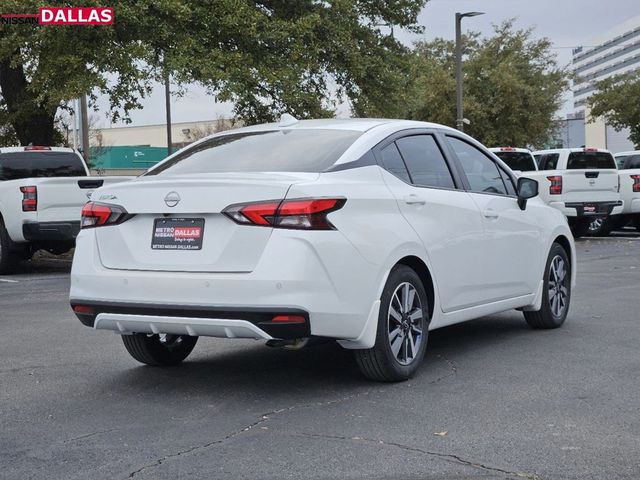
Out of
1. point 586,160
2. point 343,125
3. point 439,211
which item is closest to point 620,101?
point 586,160

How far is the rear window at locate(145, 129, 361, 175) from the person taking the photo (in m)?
6.05

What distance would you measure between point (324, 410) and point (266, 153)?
1721 mm

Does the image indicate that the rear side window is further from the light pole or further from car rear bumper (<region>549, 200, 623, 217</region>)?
the light pole

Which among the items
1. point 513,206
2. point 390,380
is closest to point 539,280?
point 513,206

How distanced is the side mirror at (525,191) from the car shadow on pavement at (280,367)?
3.53ft

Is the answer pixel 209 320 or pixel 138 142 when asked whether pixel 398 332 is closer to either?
pixel 209 320

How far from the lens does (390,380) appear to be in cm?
609

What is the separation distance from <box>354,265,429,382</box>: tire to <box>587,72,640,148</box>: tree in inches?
2034

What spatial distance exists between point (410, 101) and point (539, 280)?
1786cm

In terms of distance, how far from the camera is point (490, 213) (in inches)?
289

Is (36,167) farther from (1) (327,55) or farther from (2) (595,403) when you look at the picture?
(2) (595,403)

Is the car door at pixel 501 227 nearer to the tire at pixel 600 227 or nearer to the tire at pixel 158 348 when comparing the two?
the tire at pixel 158 348

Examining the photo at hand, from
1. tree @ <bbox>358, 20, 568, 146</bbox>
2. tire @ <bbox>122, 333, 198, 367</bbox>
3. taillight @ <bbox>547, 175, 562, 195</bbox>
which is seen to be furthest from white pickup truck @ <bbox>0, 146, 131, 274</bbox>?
tree @ <bbox>358, 20, 568, 146</bbox>

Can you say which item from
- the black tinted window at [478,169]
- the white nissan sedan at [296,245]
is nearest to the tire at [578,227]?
the black tinted window at [478,169]
